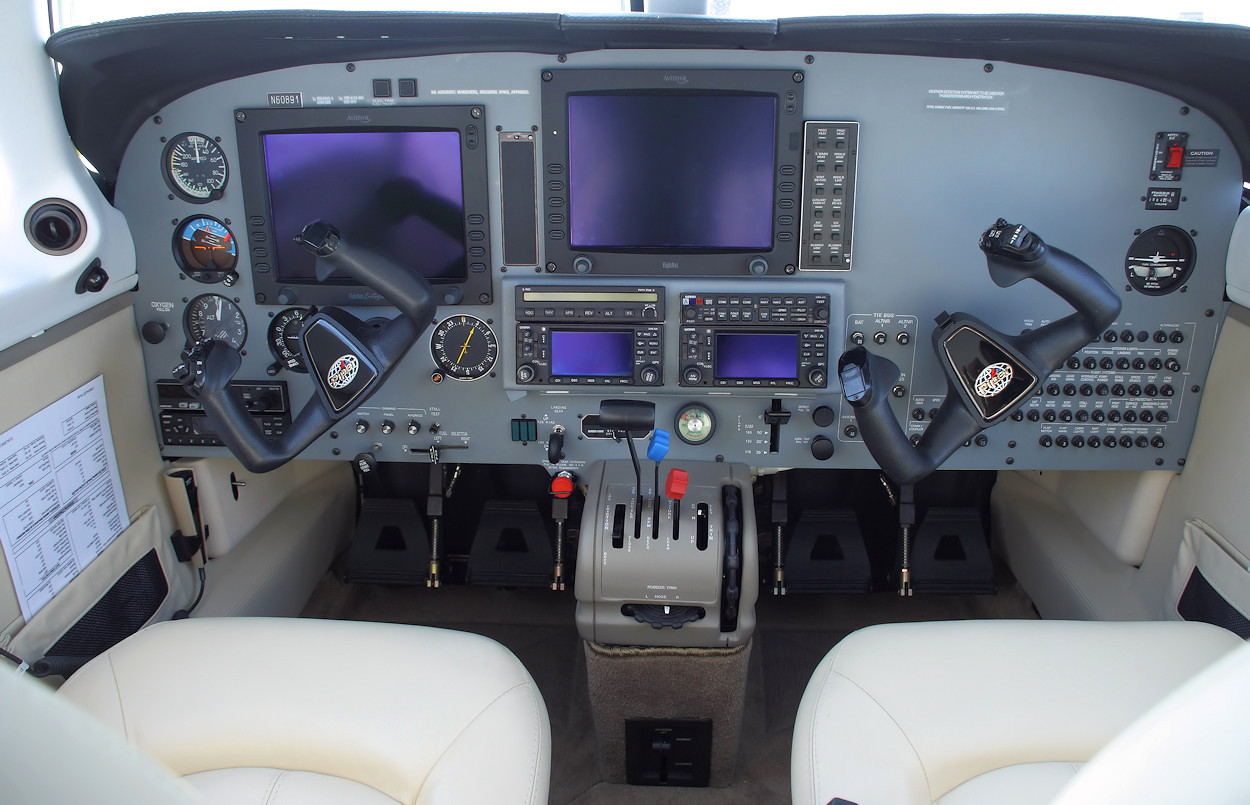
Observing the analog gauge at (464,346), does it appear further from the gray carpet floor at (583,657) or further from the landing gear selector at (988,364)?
the gray carpet floor at (583,657)

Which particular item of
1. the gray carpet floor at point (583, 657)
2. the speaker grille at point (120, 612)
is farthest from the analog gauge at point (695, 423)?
the speaker grille at point (120, 612)

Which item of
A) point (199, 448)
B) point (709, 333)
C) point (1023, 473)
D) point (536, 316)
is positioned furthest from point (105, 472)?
point (1023, 473)

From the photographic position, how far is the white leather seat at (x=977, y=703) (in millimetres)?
1218

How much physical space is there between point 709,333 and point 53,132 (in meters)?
1.40

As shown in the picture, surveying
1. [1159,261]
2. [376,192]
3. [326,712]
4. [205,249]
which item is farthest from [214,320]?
[1159,261]

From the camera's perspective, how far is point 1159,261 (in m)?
1.81

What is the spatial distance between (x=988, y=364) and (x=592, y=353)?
32.1 inches

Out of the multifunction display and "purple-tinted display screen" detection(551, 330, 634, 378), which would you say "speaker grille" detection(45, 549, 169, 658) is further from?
the multifunction display

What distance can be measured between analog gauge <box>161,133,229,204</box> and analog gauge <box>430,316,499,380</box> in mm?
579

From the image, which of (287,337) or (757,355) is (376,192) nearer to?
(287,337)

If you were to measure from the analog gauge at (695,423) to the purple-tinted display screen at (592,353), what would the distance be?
0.54ft

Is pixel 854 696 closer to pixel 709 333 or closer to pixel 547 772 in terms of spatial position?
pixel 547 772

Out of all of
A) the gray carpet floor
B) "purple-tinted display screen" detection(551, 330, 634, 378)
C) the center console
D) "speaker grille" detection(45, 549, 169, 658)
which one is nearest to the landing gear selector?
the center console

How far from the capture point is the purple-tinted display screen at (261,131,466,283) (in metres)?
1.82
